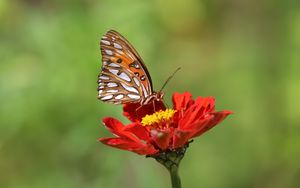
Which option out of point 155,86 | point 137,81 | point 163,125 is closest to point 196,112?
point 163,125

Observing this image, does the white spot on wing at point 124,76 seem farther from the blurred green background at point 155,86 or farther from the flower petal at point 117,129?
the blurred green background at point 155,86

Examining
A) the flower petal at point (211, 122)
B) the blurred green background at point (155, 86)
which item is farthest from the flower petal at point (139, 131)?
the blurred green background at point (155, 86)

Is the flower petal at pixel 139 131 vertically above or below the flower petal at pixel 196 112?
below

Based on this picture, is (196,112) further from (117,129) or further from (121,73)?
(121,73)

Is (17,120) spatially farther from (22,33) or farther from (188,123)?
(188,123)

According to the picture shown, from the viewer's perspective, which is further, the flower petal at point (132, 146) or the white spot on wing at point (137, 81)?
the white spot on wing at point (137, 81)

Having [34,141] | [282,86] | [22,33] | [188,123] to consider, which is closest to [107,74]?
[188,123]

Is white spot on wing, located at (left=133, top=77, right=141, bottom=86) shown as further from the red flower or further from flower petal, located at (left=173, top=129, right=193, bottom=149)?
flower petal, located at (left=173, top=129, right=193, bottom=149)
